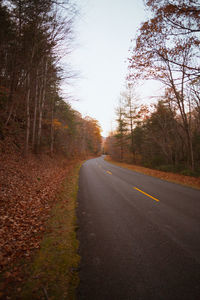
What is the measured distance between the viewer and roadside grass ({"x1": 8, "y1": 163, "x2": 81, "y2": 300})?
235cm

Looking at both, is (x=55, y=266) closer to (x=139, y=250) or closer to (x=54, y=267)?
(x=54, y=267)

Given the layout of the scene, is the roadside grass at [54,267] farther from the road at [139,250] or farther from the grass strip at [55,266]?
the road at [139,250]

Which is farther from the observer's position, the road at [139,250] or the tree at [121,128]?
the tree at [121,128]

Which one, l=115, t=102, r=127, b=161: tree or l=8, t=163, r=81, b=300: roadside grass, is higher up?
l=115, t=102, r=127, b=161: tree

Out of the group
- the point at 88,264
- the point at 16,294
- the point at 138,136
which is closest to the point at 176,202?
the point at 88,264

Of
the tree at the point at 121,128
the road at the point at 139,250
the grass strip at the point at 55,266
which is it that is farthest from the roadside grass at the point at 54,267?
the tree at the point at 121,128

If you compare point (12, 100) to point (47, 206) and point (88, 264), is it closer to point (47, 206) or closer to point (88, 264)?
point (47, 206)

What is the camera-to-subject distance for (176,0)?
235 inches

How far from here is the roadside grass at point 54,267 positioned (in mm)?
2346

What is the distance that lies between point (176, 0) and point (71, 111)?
20.5 meters

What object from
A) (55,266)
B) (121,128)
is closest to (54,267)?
(55,266)

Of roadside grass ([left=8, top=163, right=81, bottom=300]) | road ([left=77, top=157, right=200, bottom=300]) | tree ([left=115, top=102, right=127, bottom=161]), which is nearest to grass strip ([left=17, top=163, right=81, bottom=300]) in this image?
roadside grass ([left=8, top=163, right=81, bottom=300])

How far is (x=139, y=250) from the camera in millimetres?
3320

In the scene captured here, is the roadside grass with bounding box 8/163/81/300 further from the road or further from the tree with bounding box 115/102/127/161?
the tree with bounding box 115/102/127/161
